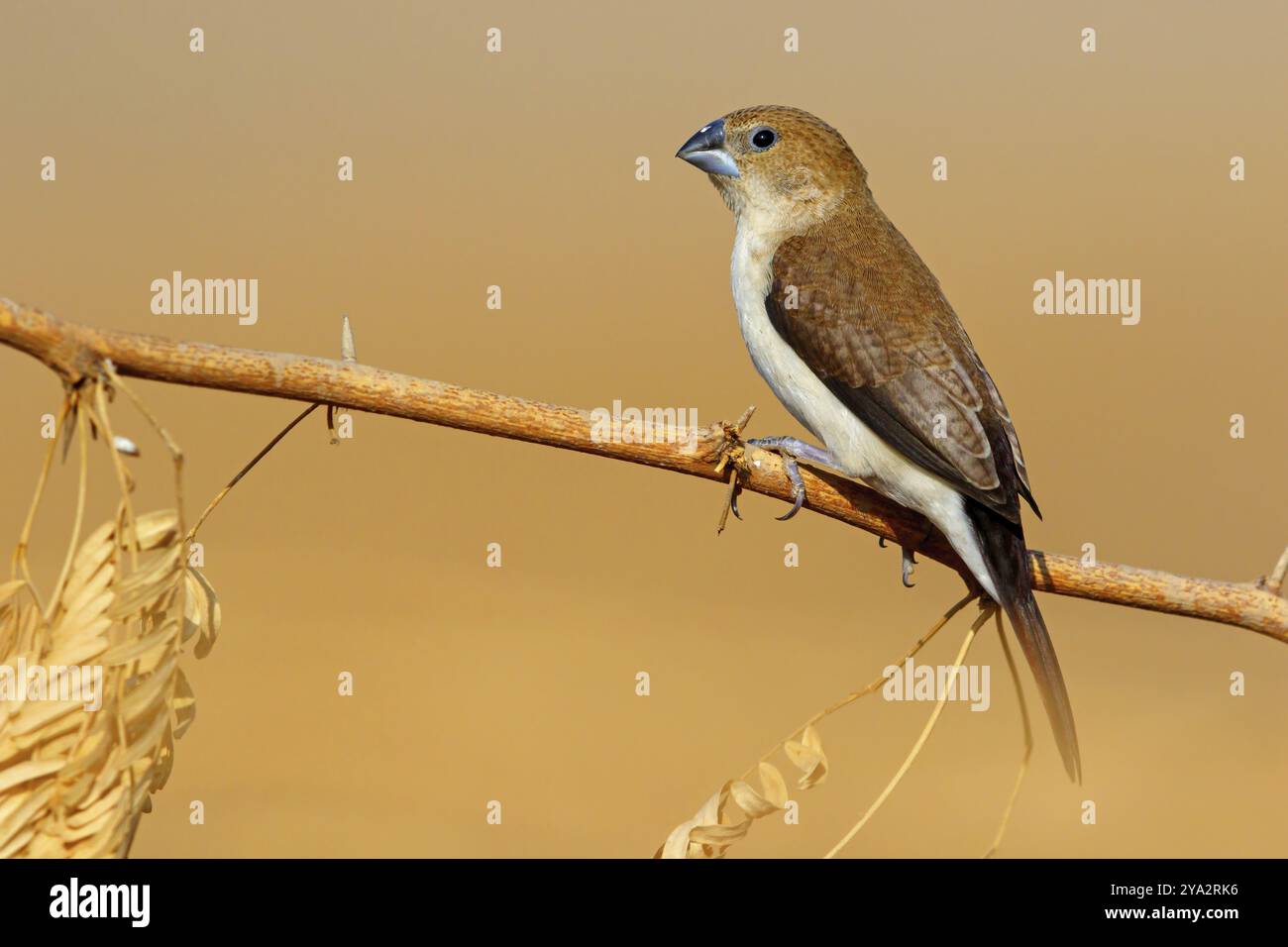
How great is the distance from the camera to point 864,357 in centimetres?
411

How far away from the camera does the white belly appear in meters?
3.80

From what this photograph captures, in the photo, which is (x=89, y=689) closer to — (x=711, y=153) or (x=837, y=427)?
(x=837, y=427)

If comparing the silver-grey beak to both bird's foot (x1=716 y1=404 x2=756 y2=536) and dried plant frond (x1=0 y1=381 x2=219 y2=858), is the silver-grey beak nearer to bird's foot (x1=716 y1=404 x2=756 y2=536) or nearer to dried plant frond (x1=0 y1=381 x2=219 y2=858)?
bird's foot (x1=716 y1=404 x2=756 y2=536)

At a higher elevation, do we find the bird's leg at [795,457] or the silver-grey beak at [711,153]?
the silver-grey beak at [711,153]

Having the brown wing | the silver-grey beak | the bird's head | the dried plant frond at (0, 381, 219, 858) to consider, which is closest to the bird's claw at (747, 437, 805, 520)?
the brown wing

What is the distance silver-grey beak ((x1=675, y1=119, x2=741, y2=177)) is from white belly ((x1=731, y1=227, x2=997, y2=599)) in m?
0.30

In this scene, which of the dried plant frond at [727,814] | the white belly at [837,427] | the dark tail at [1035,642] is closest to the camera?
the dried plant frond at [727,814]

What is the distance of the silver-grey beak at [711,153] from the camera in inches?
187

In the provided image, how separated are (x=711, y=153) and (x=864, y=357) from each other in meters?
1.14

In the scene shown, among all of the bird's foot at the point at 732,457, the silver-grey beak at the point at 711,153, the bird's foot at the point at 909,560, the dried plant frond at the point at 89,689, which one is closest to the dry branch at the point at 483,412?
the bird's foot at the point at 732,457

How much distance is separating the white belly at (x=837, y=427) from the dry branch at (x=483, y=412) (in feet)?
0.92

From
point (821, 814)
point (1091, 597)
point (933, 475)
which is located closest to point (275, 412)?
point (821, 814)

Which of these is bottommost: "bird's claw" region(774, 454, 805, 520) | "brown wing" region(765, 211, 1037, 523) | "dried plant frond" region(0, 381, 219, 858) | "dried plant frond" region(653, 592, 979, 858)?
"dried plant frond" region(653, 592, 979, 858)

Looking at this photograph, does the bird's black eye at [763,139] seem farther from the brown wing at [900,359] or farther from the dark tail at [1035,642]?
the dark tail at [1035,642]
